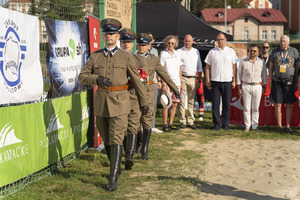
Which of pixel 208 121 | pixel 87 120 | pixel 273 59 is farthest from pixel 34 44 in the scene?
pixel 208 121

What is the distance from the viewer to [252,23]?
282 ft

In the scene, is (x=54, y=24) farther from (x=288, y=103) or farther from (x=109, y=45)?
(x=288, y=103)

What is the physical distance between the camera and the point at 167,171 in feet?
22.6

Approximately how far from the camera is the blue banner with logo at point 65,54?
21.8 feet

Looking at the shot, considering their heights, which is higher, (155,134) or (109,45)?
(109,45)

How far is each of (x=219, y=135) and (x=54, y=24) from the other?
196 inches

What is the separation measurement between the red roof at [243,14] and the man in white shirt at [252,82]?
70.6 m

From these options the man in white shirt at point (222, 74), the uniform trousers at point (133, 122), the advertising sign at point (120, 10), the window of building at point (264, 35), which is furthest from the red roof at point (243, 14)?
the uniform trousers at point (133, 122)

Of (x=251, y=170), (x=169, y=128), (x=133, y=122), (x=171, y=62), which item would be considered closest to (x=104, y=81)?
(x=133, y=122)

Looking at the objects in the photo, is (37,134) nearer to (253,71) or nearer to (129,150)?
(129,150)

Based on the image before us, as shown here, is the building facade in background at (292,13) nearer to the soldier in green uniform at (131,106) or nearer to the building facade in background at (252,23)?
the building facade in background at (252,23)

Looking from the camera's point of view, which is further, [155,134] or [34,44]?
[155,134]

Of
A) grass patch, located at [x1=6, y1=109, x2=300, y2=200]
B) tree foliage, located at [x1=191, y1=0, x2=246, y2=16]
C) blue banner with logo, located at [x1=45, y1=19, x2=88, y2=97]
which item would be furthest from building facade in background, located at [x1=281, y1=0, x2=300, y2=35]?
blue banner with logo, located at [x1=45, y1=19, x2=88, y2=97]

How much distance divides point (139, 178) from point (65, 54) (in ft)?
7.03
